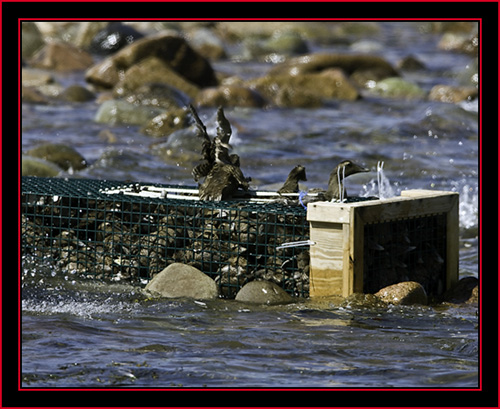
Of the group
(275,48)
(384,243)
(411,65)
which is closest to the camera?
(384,243)

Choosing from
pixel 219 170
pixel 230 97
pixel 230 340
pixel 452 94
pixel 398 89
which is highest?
pixel 398 89

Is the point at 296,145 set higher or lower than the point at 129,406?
higher

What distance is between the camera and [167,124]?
57.4ft

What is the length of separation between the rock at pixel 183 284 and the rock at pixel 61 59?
2070cm

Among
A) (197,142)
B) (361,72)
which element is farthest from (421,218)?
(361,72)

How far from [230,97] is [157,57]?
321 centimetres

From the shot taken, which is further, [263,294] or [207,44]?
[207,44]

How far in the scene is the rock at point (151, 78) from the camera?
2198 cm

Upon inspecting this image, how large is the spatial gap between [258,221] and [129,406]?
2.91 m

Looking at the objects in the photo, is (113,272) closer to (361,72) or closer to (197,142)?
(197,142)

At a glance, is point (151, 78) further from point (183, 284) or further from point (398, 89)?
point (183, 284)

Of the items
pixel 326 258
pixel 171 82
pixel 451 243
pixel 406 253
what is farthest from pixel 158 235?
pixel 171 82

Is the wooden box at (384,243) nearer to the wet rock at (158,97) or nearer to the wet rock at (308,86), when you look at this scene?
the wet rock at (158,97)

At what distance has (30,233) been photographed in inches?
353
